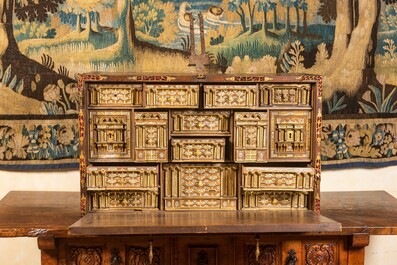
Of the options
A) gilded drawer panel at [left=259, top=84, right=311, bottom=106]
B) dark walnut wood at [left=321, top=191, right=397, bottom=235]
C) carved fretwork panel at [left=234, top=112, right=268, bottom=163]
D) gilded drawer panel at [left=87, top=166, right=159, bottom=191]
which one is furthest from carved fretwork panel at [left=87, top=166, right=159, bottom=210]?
dark walnut wood at [left=321, top=191, right=397, bottom=235]

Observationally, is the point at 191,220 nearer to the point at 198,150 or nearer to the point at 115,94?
the point at 198,150

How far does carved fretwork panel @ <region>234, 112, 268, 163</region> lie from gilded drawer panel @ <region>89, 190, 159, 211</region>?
0.52 meters

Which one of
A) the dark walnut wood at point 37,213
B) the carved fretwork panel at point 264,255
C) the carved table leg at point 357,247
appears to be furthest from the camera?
the carved fretwork panel at point 264,255

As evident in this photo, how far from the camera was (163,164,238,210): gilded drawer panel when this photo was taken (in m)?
3.01

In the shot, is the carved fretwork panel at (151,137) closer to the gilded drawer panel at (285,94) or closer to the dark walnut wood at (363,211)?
the gilded drawer panel at (285,94)

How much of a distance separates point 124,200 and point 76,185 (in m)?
0.94

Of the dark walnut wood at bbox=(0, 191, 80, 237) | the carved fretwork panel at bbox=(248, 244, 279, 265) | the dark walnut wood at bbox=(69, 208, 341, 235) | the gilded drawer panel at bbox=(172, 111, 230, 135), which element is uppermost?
the gilded drawer panel at bbox=(172, 111, 230, 135)

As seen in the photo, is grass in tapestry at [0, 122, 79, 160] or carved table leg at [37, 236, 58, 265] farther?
grass in tapestry at [0, 122, 79, 160]

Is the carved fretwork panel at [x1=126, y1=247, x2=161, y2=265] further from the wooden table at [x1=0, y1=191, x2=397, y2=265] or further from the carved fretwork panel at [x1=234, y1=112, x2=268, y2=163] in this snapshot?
the carved fretwork panel at [x1=234, y1=112, x2=268, y2=163]

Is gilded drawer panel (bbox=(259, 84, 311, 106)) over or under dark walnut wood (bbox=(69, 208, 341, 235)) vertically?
over

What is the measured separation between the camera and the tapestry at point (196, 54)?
3678 mm

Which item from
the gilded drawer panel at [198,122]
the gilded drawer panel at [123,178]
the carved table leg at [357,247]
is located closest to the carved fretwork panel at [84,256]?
the gilded drawer panel at [123,178]

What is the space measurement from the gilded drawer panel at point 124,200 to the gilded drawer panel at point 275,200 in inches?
20.3

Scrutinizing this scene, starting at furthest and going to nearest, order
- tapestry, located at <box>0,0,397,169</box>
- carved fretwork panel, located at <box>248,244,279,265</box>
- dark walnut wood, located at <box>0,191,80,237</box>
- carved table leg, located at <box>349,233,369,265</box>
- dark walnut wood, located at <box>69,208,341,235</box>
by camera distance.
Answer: tapestry, located at <box>0,0,397,169</box> → carved fretwork panel, located at <box>248,244,279,265</box> → carved table leg, located at <box>349,233,369,265</box> → dark walnut wood, located at <box>0,191,80,237</box> → dark walnut wood, located at <box>69,208,341,235</box>
